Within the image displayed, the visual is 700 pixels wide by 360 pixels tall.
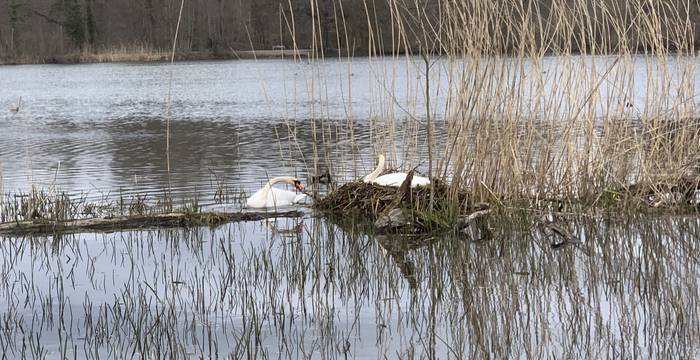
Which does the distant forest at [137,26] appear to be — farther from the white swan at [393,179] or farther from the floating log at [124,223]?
the floating log at [124,223]

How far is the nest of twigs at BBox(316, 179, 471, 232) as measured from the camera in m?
5.93

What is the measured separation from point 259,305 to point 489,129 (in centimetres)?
234

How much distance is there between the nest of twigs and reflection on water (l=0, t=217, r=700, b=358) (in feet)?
0.84

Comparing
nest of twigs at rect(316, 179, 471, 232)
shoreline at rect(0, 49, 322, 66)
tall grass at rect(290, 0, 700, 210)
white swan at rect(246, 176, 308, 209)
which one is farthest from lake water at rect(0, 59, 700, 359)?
shoreline at rect(0, 49, 322, 66)

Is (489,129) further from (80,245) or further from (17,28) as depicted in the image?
(17,28)

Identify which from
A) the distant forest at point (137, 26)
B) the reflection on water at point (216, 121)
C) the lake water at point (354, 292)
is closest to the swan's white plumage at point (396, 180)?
the reflection on water at point (216, 121)

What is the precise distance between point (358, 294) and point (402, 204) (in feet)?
5.64

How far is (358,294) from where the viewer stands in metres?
4.44

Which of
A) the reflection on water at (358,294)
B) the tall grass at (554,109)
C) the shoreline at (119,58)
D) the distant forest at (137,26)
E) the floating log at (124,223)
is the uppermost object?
the distant forest at (137,26)

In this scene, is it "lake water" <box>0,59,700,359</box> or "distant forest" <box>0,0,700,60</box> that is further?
"distant forest" <box>0,0,700,60</box>

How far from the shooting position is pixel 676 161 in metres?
6.36

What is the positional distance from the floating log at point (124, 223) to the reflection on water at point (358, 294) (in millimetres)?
127

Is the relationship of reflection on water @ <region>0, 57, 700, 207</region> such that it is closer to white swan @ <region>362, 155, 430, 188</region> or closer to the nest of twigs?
white swan @ <region>362, 155, 430, 188</region>

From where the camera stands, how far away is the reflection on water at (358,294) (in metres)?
3.69
